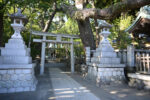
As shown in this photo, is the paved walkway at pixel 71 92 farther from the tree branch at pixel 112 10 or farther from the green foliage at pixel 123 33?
the green foliage at pixel 123 33

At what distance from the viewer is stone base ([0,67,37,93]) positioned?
436cm

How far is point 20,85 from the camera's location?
4.48 m

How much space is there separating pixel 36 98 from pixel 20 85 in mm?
1202

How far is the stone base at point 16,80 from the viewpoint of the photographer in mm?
4355

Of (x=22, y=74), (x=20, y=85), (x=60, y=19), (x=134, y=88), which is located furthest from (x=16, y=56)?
(x=60, y=19)

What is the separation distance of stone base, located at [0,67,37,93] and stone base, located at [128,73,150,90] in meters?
4.47

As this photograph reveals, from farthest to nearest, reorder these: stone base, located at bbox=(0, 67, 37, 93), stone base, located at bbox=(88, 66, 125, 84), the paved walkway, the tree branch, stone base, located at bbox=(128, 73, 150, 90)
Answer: stone base, located at bbox=(88, 66, 125, 84) → the tree branch → stone base, located at bbox=(128, 73, 150, 90) → stone base, located at bbox=(0, 67, 37, 93) → the paved walkway

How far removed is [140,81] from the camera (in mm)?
4773

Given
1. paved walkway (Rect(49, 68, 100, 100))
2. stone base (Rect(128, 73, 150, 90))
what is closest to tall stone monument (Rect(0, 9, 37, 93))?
paved walkway (Rect(49, 68, 100, 100))

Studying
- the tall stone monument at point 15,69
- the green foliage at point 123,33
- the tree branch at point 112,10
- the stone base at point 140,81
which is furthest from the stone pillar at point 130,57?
the green foliage at point 123,33

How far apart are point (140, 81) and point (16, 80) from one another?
5.22m

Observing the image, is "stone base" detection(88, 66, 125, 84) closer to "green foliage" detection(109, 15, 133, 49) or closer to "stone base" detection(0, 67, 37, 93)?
"stone base" detection(0, 67, 37, 93)

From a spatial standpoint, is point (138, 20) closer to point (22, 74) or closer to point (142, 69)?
point (142, 69)

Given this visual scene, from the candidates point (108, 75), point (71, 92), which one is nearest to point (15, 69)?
point (71, 92)
